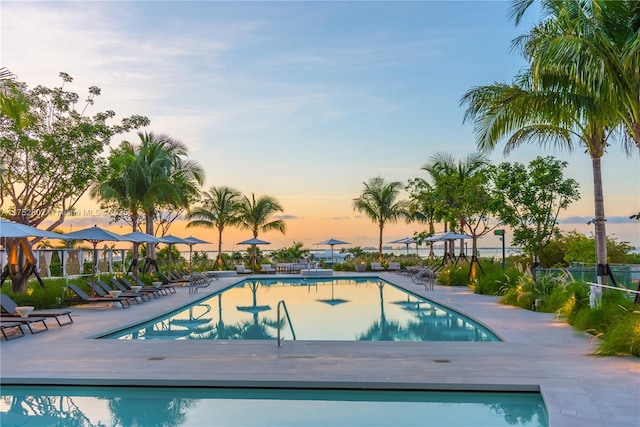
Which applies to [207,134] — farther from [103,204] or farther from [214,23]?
[103,204]

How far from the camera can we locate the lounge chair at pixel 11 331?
9.87 m

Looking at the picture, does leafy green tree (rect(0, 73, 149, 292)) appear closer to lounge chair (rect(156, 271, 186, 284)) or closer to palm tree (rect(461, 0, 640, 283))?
lounge chair (rect(156, 271, 186, 284))

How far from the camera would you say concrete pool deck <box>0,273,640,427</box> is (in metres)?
5.91

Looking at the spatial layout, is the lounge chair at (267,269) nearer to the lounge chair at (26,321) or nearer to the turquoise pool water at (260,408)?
the lounge chair at (26,321)

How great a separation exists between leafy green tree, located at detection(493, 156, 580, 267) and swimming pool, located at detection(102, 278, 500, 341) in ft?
17.8

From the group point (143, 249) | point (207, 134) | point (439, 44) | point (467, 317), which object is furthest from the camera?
point (143, 249)

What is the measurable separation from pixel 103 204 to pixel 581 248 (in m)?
24.4

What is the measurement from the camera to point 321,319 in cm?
1408

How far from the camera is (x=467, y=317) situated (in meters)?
12.7

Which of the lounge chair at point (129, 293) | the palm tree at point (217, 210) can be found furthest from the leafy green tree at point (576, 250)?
the palm tree at point (217, 210)

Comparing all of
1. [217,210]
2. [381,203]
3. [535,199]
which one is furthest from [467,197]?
[217,210]

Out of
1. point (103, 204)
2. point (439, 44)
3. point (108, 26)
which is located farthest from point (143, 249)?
point (439, 44)

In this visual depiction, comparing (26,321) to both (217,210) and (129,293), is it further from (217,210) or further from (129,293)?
(217,210)

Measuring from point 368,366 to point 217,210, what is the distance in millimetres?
27724
